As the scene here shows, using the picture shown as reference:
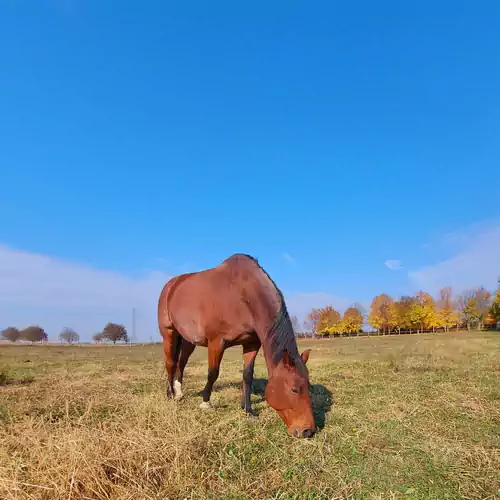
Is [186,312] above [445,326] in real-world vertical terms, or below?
above

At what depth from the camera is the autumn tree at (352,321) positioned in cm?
7862

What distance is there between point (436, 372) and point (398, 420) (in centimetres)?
573

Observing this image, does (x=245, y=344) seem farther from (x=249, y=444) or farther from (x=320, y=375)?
(x=320, y=375)

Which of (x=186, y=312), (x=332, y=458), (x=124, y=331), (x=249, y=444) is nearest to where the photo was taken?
(x=332, y=458)

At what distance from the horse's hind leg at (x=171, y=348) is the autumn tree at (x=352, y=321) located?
244 ft

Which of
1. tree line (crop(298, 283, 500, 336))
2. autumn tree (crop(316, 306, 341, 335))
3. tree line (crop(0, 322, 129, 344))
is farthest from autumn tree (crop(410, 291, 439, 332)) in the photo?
tree line (crop(0, 322, 129, 344))

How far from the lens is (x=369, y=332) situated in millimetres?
80312

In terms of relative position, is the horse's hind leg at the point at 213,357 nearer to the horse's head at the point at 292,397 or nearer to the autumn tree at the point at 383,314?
the horse's head at the point at 292,397

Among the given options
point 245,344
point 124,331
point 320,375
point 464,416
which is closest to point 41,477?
point 245,344

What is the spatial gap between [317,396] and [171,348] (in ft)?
11.3

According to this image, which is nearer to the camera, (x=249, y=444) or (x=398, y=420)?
(x=249, y=444)

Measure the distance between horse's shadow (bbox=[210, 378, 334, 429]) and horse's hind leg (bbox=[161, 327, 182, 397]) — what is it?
1.47m

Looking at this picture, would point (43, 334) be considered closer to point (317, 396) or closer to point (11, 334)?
point (11, 334)

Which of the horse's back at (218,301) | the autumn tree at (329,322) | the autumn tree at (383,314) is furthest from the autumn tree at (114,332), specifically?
the horse's back at (218,301)
